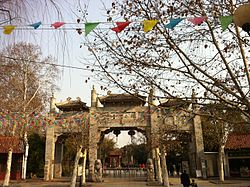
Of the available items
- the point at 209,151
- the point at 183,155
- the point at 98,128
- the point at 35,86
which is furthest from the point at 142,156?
the point at 35,86

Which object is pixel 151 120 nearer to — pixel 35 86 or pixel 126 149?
Result: pixel 35 86

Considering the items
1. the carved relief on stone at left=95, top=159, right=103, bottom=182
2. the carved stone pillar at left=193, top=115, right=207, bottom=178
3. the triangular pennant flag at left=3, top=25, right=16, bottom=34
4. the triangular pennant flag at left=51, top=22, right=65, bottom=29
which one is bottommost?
the carved relief on stone at left=95, top=159, right=103, bottom=182

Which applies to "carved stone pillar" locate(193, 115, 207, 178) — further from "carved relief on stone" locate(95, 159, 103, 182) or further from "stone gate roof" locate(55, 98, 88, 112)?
"stone gate roof" locate(55, 98, 88, 112)

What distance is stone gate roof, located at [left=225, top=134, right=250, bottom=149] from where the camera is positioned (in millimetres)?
21562

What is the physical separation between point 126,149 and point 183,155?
2367 cm

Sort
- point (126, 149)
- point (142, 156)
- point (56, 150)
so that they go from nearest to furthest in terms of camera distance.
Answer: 1. point (56, 150)
2. point (142, 156)
3. point (126, 149)

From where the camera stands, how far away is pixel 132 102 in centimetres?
2270

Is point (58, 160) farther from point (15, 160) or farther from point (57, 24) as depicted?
point (57, 24)

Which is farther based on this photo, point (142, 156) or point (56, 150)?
point (142, 156)

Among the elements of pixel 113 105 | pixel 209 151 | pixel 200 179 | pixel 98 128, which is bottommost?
pixel 200 179

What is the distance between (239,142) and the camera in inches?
864

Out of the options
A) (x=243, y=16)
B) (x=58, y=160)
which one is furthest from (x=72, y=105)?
(x=243, y=16)

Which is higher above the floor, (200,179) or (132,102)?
(132,102)

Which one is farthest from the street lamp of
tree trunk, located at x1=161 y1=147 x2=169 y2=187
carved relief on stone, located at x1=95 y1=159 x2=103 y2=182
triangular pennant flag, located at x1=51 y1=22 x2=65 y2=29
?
carved relief on stone, located at x1=95 y1=159 x2=103 y2=182
